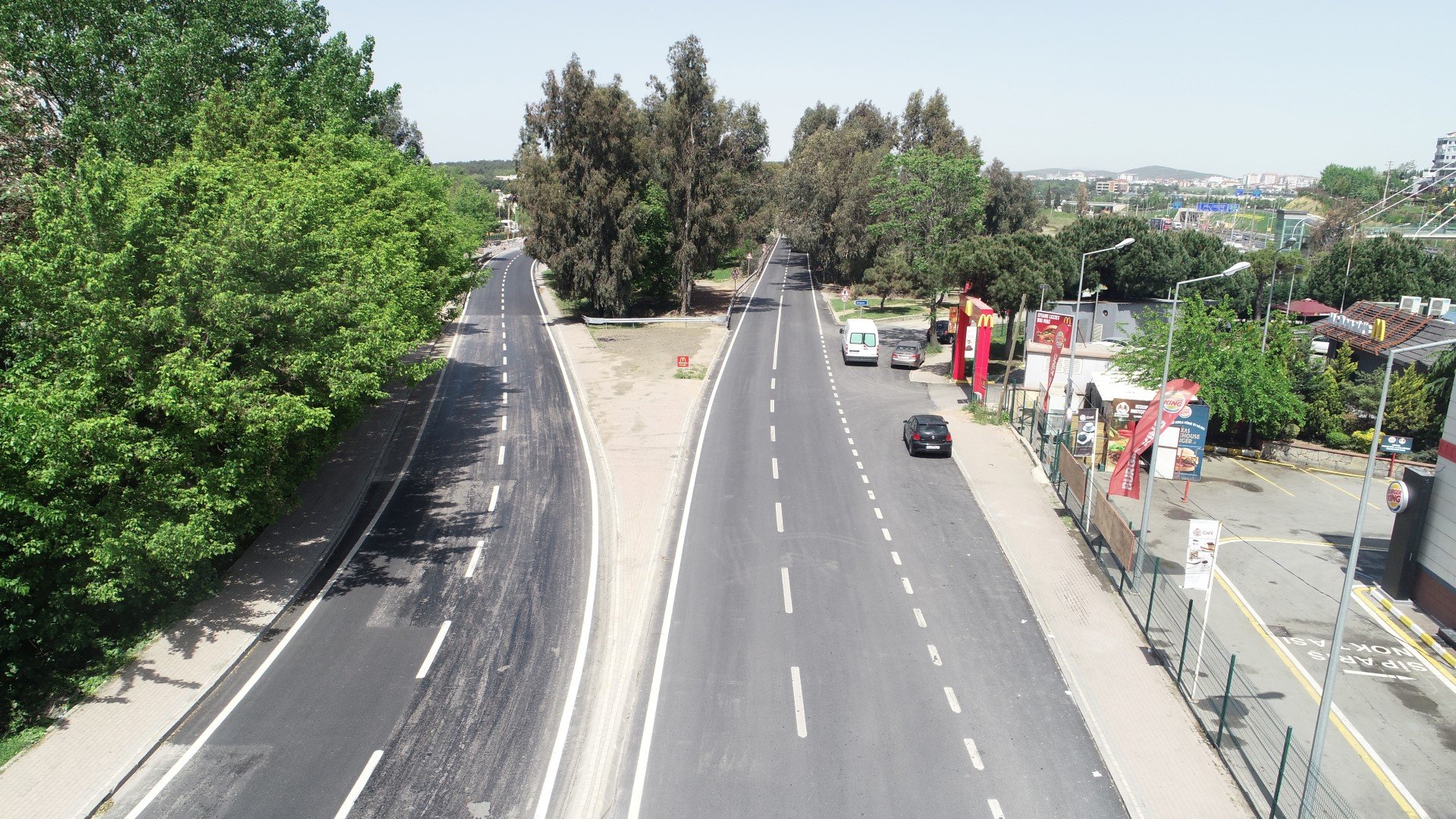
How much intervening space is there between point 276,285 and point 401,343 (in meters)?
4.70

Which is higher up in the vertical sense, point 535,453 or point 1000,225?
point 1000,225

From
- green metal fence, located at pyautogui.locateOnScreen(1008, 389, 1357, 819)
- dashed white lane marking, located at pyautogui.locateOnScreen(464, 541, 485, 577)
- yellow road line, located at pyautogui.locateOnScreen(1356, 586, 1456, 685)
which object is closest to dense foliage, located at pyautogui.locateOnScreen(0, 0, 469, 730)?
dashed white lane marking, located at pyautogui.locateOnScreen(464, 541, 485, 577)

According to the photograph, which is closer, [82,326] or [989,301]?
[82,326]

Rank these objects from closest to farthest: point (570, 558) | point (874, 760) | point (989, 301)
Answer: point (874, 760) → point (570, 558) → point (989, 301)

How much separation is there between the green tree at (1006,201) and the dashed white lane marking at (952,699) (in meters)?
73.6

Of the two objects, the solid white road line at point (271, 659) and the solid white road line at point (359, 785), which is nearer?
the solid white road line at point (359, 785)

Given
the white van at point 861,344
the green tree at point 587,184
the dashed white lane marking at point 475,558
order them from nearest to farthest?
1. the dashed white lane marking at point 475,558
2. the white van at point 861,344
3. the green tree at point 587,184

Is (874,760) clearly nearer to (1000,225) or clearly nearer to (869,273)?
(869,273)

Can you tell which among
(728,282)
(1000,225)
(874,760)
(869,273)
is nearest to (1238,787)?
(874,760)

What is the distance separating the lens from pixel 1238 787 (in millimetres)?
13789

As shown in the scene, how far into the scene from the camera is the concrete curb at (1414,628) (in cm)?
1870

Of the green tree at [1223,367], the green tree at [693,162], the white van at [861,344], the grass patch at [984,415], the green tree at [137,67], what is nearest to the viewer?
the green tree at [1223,367]

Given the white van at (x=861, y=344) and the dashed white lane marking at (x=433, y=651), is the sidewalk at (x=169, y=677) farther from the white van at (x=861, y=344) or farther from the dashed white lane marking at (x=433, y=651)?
the white van at (x=861, y=344)

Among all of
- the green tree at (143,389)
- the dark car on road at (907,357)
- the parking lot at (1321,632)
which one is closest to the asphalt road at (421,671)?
the green tree at (143,389)
